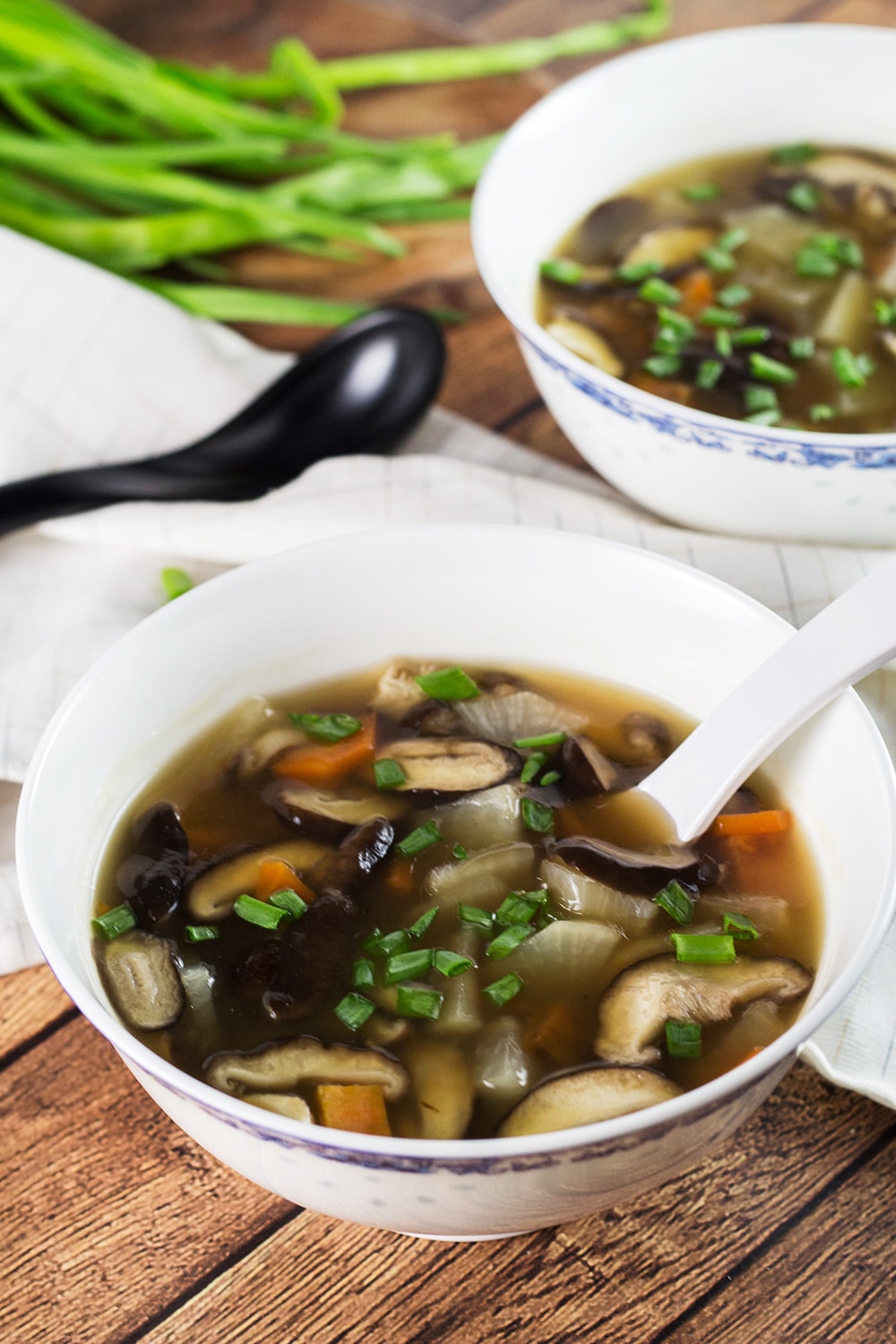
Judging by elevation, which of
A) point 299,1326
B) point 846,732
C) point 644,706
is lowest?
point 299,1326

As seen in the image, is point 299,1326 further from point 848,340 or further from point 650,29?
point 650,29

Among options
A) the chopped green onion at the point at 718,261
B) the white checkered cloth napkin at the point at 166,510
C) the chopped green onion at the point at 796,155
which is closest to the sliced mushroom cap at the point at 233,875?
the white checkered cloth napkin at the point at 166,510

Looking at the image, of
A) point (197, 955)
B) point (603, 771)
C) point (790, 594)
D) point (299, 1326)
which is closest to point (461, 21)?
point (790, 594)

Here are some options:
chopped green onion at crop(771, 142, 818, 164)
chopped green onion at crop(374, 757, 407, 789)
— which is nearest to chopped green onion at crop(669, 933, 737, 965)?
chopped green onion at crop(374, 757, 407, 789)

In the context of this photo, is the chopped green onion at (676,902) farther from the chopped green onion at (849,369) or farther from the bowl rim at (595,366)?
the chopped green onion at (849,369)

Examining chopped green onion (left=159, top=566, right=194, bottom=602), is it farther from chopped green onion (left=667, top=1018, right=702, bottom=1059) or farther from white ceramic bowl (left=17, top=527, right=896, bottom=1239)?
chopped green onion (left=667, top=1018, right=702, bottom=1059)
